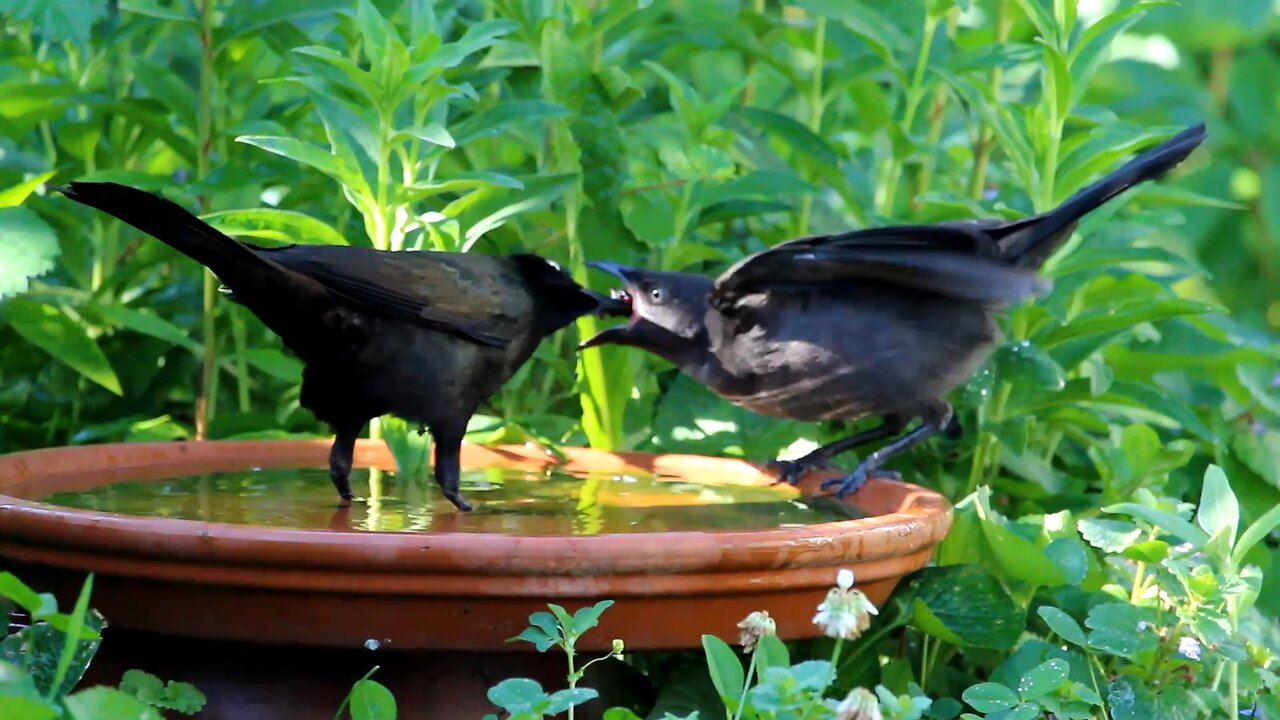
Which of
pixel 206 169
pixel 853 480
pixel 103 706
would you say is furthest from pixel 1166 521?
pixel 206 169

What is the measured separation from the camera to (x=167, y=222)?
2.44 meters

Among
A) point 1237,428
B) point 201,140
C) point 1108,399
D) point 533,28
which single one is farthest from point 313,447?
point 1237,428

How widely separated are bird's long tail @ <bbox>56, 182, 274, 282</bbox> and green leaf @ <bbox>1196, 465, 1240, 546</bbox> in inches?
64.9

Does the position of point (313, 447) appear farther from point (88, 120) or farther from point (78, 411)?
point (88, 120)

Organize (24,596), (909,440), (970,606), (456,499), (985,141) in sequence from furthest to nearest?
(985,141)
(909,440)
(456,499)
(970,606)
(24,596)

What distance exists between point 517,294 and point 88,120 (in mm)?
1519

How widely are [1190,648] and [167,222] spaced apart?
5.87 ft

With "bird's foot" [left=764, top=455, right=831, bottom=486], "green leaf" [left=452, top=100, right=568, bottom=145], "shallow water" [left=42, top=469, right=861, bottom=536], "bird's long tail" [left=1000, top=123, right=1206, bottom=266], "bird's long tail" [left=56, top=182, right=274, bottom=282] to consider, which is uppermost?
"green leaf" [left=452, top=100, right=568, bottom=145]

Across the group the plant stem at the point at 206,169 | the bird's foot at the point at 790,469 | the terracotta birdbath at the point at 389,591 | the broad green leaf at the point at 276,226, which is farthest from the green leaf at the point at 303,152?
the bird's foot at the point at 790,469

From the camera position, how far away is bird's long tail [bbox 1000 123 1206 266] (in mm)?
3340

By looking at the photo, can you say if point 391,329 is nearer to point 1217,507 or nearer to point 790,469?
point 790,469

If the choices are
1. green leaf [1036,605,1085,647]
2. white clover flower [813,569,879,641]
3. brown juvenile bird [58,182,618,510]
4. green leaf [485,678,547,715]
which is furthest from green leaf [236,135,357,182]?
green leaf [1036,605,1085,647]

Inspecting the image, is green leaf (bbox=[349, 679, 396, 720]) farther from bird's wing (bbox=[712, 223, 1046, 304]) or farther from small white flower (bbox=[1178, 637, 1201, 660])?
bird's wing (bbox=[712, 223, 1046, 304])

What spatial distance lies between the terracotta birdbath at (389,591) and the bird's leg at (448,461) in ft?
1.40
